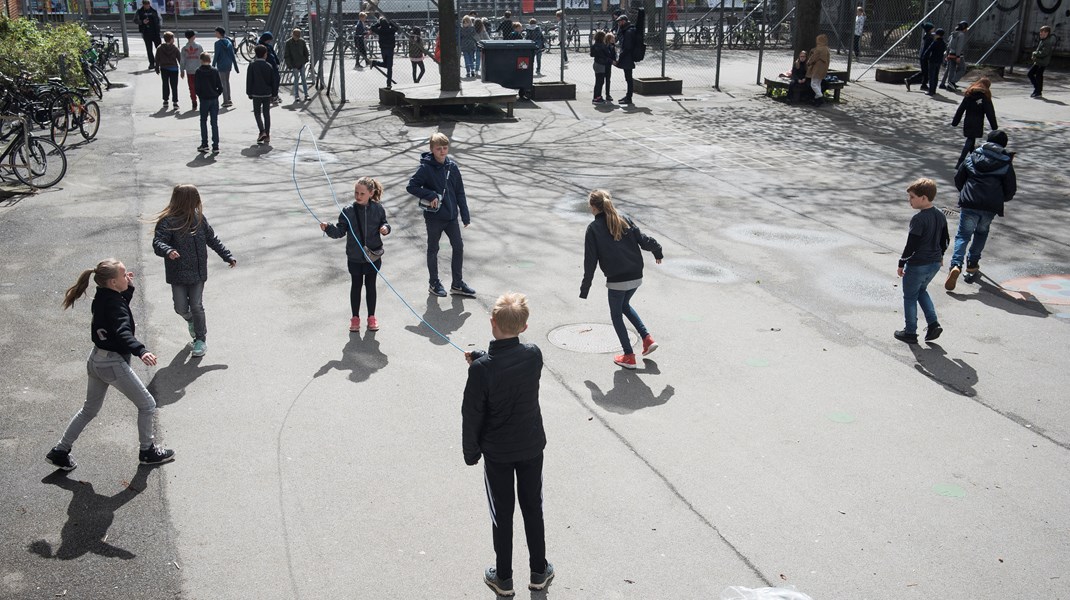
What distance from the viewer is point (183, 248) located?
24.9ft

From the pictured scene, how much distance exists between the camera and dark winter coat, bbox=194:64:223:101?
1609cm

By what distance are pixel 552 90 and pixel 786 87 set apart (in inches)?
226

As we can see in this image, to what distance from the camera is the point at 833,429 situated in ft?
22.0

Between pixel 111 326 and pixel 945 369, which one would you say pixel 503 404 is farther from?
pixel 945 369

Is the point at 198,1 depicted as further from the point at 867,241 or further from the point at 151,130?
the point at 867,241

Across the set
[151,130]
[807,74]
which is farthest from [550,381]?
[807,74]

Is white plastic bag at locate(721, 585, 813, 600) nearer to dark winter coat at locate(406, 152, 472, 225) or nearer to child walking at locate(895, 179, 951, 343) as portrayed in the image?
child walking at locate(895, 179, 951, 343)

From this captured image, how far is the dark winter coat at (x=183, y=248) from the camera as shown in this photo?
24.7ft

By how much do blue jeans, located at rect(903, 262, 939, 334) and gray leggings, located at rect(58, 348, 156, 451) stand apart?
6.26 meters

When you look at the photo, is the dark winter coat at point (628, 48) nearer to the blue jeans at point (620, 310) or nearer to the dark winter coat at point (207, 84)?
the dark winter coat at point (207, 84)

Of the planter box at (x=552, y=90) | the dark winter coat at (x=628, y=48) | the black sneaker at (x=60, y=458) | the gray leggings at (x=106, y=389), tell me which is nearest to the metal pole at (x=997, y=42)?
the dark winter coat at (x=628, y=48)

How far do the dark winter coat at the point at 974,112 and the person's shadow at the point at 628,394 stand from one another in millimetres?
9154

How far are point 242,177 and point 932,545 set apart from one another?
466 inches

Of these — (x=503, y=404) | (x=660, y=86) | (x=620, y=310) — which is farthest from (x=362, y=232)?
(x=660, y=86)
